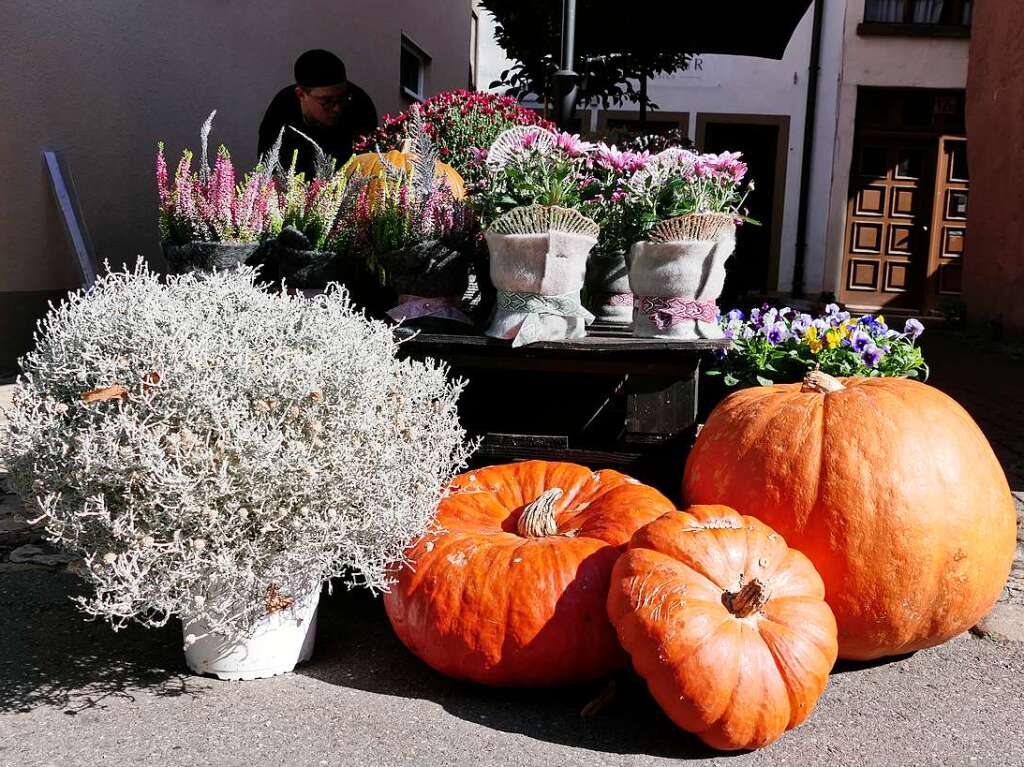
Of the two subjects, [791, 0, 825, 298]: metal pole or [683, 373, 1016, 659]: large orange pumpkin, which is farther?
[791, 0, 825, 298]: metal pole

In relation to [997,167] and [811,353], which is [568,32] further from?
[997,167]

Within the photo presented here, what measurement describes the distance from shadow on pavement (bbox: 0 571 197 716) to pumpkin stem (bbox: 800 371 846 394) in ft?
5.84

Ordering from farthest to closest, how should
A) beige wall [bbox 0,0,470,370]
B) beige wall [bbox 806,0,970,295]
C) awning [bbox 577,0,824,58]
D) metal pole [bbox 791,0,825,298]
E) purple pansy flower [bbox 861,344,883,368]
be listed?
metal pole [bbox 791,0,825,298] < beige wall [bbox 806,0,970,295] < awning [bbox 577,0,824,58] < beige wall [bbox 0,0,470,370] < purple pansy flower [bbox 861,344,883,368]

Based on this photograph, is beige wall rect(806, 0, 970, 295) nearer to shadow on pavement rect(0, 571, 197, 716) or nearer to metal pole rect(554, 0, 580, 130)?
metal pole rect(554, 0, 580, 130)

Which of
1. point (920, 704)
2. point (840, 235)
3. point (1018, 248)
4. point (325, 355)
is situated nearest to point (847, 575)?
point (920, 704)

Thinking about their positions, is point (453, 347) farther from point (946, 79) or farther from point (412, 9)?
point (946, 79)

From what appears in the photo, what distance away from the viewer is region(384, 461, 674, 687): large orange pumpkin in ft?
7.50

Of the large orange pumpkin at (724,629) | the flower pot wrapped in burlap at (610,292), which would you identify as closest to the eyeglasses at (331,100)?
the flower pot wrapped in burlap at (610,292)

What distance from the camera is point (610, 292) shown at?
3.31 m

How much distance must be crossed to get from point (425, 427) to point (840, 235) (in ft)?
39.9

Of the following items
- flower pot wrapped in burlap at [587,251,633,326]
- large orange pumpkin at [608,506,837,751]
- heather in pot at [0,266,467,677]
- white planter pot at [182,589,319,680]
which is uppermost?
flower pot wrapped in burlap at [587,251,633,326]

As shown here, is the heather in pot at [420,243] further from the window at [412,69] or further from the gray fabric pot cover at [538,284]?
the window at [412,69]

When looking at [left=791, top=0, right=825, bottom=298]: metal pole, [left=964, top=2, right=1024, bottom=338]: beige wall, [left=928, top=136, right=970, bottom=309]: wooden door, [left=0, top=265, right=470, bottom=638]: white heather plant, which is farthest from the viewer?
[left=791, top=0, right=825, bottom=298]: metal pole

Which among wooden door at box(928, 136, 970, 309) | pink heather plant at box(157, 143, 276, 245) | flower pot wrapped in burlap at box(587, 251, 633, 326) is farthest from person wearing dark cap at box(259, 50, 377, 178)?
wooden door at box(928, 136, 970, 309)
